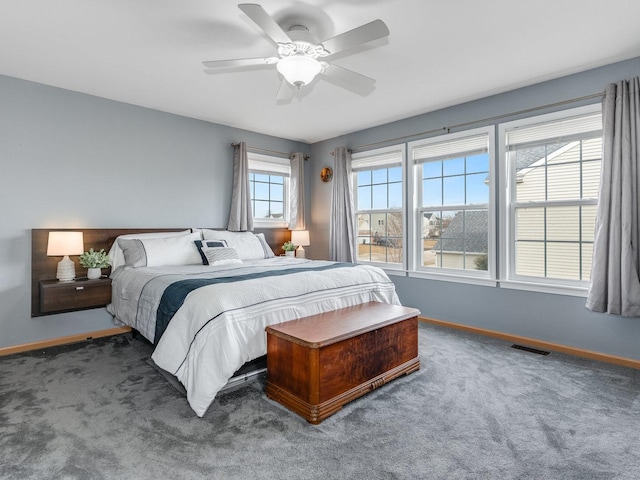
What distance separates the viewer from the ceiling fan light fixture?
2.36m

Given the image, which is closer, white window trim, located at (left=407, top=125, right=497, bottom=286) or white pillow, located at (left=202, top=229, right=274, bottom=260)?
white window trim, located at (left=407, top=125, right=497, bottom=286)

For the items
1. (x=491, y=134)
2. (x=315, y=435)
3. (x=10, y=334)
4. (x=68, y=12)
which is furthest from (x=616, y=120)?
(x=10, y=334)

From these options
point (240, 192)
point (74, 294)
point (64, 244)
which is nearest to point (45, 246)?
point (64, 244)

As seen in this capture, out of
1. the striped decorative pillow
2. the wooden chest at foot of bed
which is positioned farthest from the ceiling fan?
the striped decorative pillow

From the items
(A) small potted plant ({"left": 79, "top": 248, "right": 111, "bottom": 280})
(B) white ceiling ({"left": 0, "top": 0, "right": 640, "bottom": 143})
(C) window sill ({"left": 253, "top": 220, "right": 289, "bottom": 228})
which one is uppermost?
(B) white ceiling ({"left": 0, "top": 0, "right": 640, "bottom": 143})

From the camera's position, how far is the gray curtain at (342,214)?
5.02m

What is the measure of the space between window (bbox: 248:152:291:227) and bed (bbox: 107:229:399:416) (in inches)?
58.0

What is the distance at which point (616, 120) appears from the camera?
9.57ft

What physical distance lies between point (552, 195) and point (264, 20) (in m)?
3.02

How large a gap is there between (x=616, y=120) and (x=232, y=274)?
334 cm

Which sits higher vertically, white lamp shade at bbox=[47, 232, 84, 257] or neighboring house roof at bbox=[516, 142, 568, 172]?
neighboring house roof at bbox=[516, 142, 568, 172]

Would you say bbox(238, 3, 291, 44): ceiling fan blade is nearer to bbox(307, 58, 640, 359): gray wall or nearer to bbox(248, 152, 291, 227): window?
bbox(307, 58, 640, 359): gray wall

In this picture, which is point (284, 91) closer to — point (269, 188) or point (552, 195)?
point (269, 188)

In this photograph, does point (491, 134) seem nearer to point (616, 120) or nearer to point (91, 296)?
point (616, 120)
